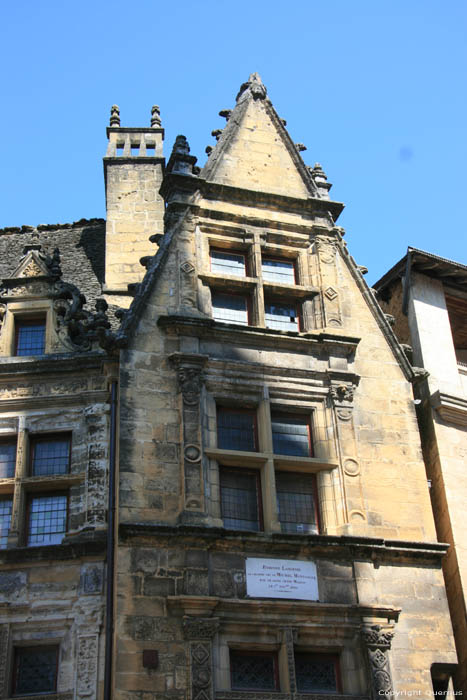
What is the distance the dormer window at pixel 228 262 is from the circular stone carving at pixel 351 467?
3478 millimetres

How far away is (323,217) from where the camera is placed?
1677cm

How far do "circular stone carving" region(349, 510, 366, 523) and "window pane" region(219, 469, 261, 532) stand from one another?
49.2 inches

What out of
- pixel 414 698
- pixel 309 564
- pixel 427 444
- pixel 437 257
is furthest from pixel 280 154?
pixel 414 698

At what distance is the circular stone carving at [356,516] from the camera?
13639 millimetres

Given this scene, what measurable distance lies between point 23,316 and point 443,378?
669cm

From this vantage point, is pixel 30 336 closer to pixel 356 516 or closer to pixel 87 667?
pixel 87 667

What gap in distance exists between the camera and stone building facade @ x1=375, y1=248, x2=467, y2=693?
14336 mm

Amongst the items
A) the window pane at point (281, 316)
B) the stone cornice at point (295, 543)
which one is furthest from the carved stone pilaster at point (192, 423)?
the window pane at point (281, 316)

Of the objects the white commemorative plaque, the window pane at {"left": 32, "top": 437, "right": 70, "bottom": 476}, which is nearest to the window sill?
the white commemorative plaque

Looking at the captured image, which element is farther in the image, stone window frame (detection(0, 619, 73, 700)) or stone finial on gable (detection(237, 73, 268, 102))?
stone finial on gable (detection(237, 73, 268, 102))

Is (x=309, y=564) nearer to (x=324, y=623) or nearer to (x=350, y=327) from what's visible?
(x=324, y=623)

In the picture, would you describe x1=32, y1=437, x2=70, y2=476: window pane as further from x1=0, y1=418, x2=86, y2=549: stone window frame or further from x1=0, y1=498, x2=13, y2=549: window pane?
x1=0, y1=498, x2=13, y2=549: window pane

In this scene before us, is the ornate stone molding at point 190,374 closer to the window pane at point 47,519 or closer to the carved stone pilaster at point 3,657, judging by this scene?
the window pane at point 47,519

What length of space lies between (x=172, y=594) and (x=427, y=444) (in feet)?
16.8
